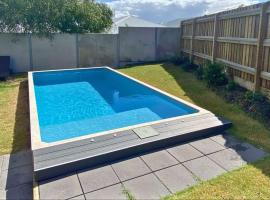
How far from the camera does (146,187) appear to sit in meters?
3.13

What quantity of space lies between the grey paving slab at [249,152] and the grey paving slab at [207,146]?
271 millimetres

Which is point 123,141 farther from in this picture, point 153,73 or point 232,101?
point 153,73

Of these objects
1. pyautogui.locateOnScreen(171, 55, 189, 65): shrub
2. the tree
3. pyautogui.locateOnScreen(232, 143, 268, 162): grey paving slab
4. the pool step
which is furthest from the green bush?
the tree

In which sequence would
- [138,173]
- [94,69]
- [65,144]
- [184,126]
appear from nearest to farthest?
1. [138,173]
2. [65,144]
3. [184,126]
4. [94,69]

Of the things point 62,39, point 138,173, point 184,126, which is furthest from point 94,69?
point 138,173

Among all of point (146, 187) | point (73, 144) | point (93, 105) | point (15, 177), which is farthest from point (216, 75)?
point (15, 177)

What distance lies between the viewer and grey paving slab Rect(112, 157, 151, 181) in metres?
3.38

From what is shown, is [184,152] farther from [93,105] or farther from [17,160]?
[93,105]

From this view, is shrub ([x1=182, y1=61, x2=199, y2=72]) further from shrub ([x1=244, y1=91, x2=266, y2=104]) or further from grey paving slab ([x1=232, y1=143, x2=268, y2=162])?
grey paving slab ([x1=232, y1=143, x2=268, y2=162])

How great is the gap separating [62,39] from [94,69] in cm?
234

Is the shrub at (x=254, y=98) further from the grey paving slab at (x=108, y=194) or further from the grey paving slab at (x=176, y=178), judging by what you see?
the grey paving slab at (x=108, y=194)

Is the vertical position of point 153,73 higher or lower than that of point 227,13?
lower

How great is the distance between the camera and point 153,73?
36.7 ft

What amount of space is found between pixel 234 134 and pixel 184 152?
4.17ft
